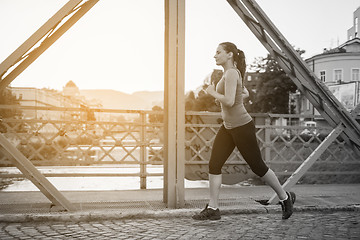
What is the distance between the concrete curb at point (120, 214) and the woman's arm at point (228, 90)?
1612 mm

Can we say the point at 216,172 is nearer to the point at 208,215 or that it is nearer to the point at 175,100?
the point at 208,215

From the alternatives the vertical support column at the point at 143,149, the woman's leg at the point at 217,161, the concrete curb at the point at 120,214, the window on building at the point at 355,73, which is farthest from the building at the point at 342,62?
the woman's leg at the point at 217,161

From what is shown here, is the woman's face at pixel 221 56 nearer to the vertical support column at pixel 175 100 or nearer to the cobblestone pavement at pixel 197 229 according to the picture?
the vertical support column at pixel 175 100

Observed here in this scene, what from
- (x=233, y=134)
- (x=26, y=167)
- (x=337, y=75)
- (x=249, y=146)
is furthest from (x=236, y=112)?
(x=337, y=75)

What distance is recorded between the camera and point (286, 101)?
62.3 metres

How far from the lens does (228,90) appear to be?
17.2 feet

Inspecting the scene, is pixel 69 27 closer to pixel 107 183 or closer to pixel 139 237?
pixel 139 237

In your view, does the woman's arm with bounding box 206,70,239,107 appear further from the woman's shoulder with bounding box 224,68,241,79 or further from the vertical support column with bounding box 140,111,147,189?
the vertical support column with bounding box 140,111,147,189

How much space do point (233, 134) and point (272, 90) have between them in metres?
57.5

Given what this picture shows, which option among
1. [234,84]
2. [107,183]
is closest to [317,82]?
[234,84]

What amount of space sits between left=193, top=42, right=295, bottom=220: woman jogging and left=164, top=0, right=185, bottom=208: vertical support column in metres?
0.71

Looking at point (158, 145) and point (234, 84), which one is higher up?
point (234, 84)

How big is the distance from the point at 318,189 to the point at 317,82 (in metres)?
2.52

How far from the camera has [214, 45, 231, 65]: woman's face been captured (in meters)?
5.45
